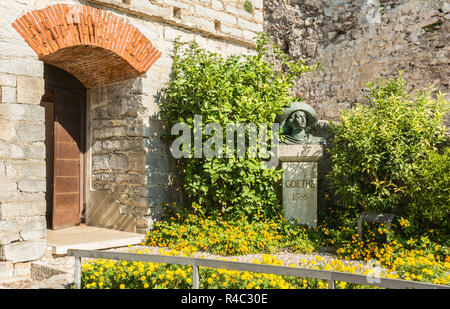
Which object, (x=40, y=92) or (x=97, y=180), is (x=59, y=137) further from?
(x=40, y=92)

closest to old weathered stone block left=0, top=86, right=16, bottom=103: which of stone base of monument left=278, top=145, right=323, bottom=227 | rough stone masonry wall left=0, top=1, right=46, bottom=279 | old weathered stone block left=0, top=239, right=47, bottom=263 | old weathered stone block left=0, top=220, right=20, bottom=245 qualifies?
rough stone masonry wall left=0, top=1, right=46, bottom=279

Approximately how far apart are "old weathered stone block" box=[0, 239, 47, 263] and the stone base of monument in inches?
125

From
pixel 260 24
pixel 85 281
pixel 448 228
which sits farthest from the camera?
pixel 260 24

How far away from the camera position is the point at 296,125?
588 cm

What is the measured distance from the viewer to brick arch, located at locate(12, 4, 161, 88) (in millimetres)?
4488

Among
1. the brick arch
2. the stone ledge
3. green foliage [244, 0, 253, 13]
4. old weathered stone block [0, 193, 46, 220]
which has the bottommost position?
old weathered stone block [0, 193, 46, 220]

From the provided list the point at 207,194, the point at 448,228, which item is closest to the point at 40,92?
the point at 207,194

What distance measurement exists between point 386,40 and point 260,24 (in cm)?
496

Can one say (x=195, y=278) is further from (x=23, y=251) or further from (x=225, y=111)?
(x=225, y=111)

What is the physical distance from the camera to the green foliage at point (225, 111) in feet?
17.3

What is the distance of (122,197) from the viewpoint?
5.80m

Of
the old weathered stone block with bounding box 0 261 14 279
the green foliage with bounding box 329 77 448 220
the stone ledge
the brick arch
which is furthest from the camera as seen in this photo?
the stone ledge

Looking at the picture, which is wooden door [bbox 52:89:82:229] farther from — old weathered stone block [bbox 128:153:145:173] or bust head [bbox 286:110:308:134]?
bust head [bbox 286:110:308:134]

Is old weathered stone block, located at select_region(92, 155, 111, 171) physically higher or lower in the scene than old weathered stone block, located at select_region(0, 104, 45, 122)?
lower
